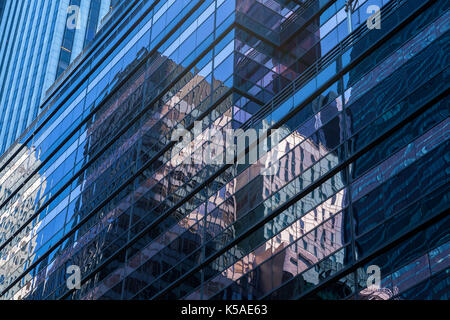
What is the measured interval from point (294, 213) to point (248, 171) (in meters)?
4.48

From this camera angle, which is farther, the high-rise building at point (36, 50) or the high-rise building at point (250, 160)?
the high-rise building at point (36, 50)

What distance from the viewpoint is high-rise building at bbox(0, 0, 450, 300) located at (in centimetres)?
2981

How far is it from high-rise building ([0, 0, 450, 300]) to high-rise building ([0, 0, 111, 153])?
184ft

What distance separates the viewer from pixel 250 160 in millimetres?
38312

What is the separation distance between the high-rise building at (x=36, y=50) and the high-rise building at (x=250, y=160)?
2205 inches

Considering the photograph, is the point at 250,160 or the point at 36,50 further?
the point at 36,50

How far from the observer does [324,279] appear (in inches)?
1230

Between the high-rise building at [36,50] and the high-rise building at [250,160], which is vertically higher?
the high-rise building at [36,50]

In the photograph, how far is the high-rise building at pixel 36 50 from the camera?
117 metres

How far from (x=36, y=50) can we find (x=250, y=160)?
92.2 metres

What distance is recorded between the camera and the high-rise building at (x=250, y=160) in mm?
29812

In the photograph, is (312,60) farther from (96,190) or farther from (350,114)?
(96,190)

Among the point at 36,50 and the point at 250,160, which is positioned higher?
the point at 36,50
